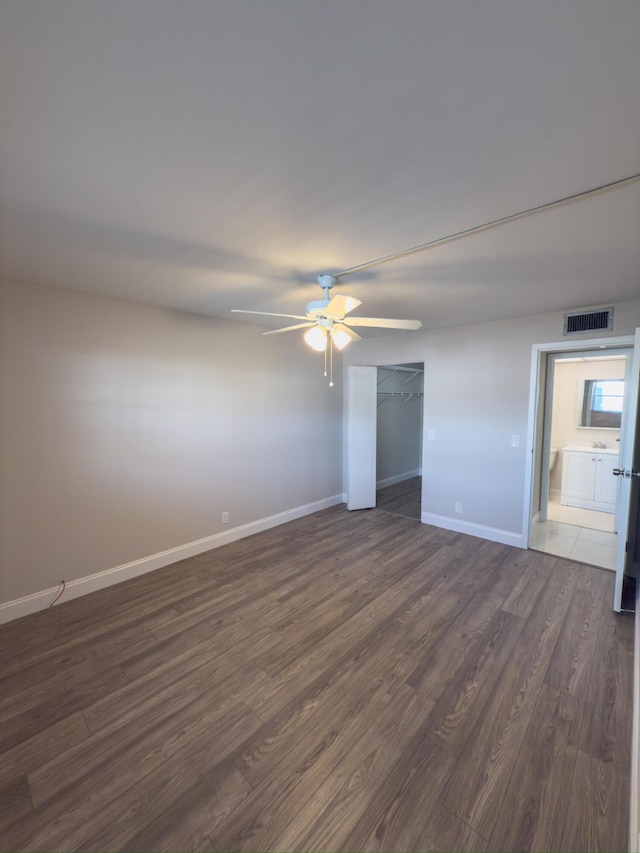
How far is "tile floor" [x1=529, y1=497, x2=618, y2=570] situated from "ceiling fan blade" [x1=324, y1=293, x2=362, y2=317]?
3.35 metres

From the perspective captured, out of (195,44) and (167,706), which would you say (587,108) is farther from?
(167,706)

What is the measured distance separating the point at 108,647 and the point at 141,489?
1.30 metres

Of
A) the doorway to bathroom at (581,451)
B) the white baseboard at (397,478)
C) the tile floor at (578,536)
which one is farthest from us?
the white baseboard at (397,478)

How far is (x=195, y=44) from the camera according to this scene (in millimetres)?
846

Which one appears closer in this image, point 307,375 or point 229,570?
point 229,570

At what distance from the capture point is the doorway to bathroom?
4133 millimetres

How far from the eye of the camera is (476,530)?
3957 mm

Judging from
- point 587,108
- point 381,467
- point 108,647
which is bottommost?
point 108,647

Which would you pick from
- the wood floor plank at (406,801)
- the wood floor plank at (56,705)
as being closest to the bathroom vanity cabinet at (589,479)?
the wood floor plank at (406,801)

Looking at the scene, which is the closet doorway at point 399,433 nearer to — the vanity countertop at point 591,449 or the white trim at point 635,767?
the vanity countertop at point 591,449

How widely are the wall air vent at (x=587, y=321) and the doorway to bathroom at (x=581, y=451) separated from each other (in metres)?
0.93

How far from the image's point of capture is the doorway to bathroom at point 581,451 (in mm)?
4133

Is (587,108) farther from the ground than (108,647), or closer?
farther from the ground

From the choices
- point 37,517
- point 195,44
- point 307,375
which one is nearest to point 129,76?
point 195,44
